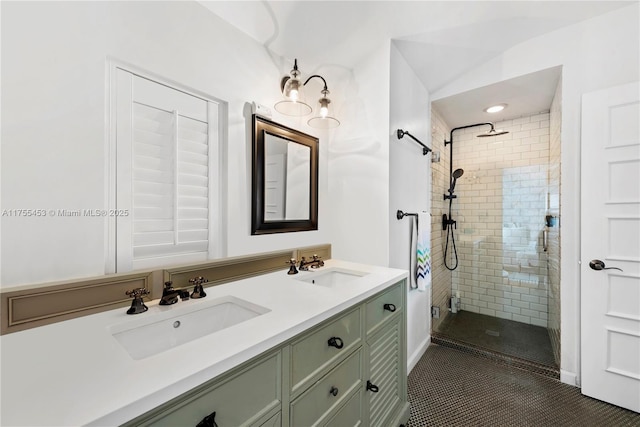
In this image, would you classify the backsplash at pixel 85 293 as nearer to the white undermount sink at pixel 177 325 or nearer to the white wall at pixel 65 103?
the white wall at pixel 65 103

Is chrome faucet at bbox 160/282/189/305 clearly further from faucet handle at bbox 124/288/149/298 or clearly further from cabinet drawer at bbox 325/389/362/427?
cabinet drawer at bbox 325/389/362/427

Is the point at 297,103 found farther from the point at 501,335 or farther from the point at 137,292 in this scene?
the point at 501,335

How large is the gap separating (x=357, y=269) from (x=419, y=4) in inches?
66.2

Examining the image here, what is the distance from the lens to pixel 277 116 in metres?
1.77

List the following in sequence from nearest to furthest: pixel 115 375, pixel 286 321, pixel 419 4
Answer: pixel 115 375, pixel 286 321, pixel 419 4

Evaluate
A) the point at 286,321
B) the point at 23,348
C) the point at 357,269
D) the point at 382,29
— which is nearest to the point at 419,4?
the point at 382,29

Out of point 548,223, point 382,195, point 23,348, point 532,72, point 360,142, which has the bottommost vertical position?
point 23,348

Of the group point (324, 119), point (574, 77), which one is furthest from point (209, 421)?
point (574, 77)

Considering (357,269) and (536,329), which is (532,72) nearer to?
(357,269)

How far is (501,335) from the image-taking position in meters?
2.76

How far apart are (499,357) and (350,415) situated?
1.89 metres

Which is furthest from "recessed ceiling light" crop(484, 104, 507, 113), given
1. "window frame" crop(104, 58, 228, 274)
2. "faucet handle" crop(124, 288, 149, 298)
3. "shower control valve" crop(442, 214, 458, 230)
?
"faucet handle" crop(124, 288, 149, 298)

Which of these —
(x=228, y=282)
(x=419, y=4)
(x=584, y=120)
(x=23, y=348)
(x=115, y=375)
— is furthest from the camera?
(x=584, y=120)

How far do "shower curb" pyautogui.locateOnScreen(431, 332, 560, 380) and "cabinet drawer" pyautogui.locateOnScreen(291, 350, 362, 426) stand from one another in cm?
178
